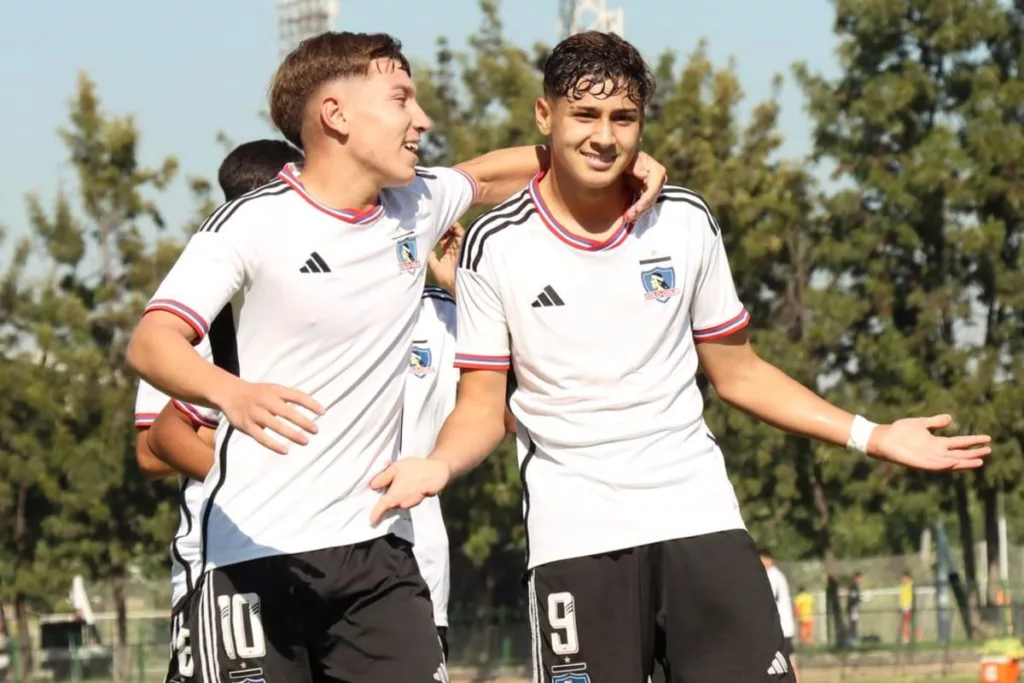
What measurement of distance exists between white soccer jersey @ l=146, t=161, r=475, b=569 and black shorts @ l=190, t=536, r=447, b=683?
0.06 metres

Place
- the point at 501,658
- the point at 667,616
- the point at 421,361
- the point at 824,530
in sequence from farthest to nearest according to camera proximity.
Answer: the point at 824,530 → the point at 501,658 → the point at 421,361 → the point at 667,616

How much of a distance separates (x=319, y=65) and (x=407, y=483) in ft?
5.13

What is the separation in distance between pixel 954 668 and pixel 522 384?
80.9 ft

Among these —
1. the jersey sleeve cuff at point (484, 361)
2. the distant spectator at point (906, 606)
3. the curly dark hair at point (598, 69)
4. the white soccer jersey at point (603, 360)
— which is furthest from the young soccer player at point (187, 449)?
the distant spectator at point (906, 606)

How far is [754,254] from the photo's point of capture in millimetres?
35688

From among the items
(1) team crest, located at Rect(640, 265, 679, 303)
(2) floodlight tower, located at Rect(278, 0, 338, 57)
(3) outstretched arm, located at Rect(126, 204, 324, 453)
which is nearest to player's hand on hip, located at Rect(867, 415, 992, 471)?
(1) team crest, located at Rect(640, 265, 679, 303)

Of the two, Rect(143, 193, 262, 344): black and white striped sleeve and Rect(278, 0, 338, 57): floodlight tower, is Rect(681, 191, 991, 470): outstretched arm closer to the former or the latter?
Rect(143, 193, 262, 344): black and white striped sleeve

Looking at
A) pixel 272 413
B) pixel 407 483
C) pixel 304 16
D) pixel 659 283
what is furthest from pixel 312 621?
pixel 304 16

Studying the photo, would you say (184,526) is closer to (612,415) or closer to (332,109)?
(332,109)

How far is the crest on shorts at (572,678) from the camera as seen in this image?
242 inches

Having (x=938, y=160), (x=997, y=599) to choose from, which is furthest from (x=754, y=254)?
(x=997, y=599)

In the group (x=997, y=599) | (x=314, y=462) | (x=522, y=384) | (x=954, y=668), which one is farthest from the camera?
(x=997, y=599)

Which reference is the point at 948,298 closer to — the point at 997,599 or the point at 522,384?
the point at 997,599

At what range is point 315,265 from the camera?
6.10 meters
